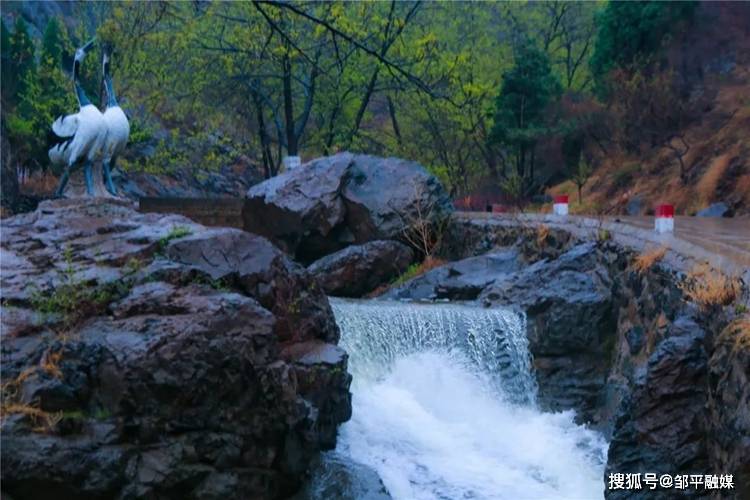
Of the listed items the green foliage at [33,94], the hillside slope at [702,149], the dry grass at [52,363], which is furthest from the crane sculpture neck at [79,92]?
the hillside slope at [702,149]

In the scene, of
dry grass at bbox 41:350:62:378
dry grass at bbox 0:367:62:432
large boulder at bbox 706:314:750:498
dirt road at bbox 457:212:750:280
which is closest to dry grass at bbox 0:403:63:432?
dry grass at bbox 0:367:62:432

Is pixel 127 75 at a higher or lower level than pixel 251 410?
higher

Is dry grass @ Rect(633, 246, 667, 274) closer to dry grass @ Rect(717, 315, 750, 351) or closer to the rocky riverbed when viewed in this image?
the rocky riverbed

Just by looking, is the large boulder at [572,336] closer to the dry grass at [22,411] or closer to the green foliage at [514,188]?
the dry grass at [22,411]

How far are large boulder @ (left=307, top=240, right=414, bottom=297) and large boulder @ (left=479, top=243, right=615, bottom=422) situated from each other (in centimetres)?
421

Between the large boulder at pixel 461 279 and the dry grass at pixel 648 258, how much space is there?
12.5 ft

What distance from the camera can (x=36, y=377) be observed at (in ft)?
20.4

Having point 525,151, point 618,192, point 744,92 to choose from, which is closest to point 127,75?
point 525,151

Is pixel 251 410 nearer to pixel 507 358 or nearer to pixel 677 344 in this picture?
pixel 677 344

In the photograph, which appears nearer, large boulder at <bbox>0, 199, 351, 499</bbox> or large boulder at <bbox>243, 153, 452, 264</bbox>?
large boulder at <bbox>0, 199, 351, 499</bbox>

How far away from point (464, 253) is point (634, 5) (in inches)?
531

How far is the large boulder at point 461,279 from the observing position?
13383 millimetres

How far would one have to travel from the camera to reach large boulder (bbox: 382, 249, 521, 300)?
13.4m

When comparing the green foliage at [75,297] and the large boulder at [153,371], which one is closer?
the large boulder at [153,371]
